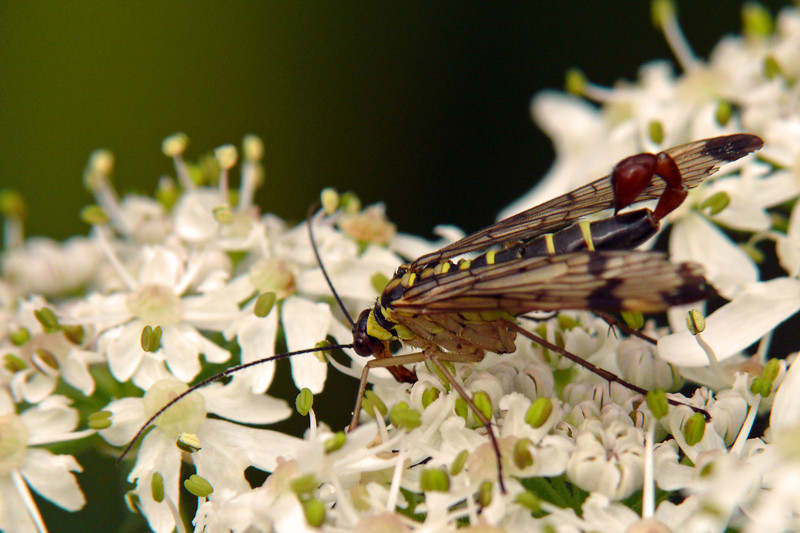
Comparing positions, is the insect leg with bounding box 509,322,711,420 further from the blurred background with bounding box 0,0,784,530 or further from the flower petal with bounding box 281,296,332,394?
the blurred background with bounding box 0,0,784,530

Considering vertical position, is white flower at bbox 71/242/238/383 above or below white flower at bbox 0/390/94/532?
above

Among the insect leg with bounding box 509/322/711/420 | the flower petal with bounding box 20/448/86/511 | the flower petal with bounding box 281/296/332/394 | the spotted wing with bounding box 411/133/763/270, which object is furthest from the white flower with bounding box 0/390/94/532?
the insect leg with bounding box 509/322/711/420

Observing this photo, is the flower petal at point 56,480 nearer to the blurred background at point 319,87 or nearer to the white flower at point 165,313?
the white flower at point 165,313

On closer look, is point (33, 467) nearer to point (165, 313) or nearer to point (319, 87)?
point (165, 313)

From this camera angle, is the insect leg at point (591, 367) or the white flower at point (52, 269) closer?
the insect leg at point (591, 367)

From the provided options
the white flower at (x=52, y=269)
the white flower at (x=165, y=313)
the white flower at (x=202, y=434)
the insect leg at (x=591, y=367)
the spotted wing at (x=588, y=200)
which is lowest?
the insect leg at (x=591, y=367)

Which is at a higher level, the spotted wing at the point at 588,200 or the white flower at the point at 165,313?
the white flower at the point at 165,313

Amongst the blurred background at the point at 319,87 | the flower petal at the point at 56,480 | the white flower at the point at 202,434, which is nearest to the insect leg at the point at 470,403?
the white flower at the point at 202,434

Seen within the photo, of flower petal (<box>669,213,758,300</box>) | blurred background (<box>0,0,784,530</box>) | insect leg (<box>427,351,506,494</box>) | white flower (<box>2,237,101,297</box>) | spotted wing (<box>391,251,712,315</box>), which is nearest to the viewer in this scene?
spotted wing (<box>391,251,712,315</box>)

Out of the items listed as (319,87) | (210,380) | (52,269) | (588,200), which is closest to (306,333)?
(210,380)
